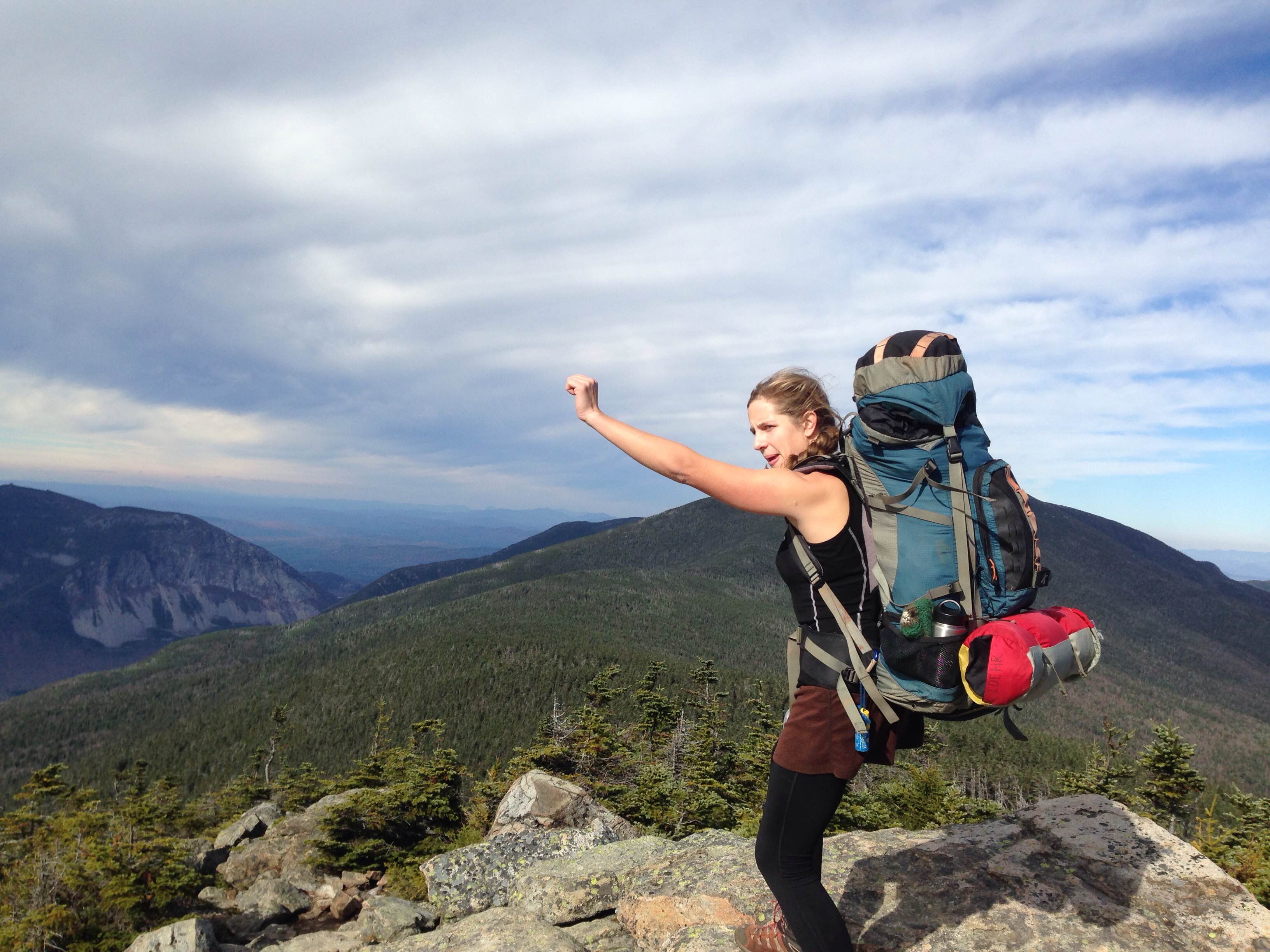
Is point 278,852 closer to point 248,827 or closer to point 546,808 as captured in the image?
point 248,827

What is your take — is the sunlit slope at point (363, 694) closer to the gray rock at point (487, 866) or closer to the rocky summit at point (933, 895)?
the gray rock at point (487, 866)

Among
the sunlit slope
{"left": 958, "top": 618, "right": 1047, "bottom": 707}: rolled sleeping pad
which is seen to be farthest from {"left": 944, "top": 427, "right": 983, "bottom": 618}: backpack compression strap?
the sunlit slope

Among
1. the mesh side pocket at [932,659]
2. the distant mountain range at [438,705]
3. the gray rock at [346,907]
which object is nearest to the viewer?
the mesh side pocket at [932,659]

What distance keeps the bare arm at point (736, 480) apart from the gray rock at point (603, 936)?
175 inches

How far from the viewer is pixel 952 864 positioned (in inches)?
238

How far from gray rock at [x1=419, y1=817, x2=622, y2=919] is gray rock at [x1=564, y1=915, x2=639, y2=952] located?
3175 millimetres

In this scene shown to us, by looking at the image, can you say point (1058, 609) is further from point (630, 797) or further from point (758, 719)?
point (758, 719)

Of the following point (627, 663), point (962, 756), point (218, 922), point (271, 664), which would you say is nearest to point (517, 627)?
point (627, 663)

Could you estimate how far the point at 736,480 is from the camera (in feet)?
10.2

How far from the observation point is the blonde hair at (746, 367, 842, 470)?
3.60m

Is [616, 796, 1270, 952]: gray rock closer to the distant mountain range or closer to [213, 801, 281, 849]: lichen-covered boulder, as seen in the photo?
[213, 801, 281, 849]: lichen-covered boulder

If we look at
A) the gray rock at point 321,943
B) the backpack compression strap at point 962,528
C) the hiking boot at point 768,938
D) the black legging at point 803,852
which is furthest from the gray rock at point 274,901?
the backpack compression strap at point 962,528

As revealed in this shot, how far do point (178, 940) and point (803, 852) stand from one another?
1532 centimetres

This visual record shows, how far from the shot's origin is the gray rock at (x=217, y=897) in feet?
76.3
